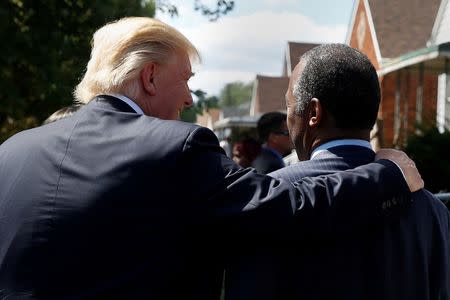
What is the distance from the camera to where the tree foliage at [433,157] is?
819cm

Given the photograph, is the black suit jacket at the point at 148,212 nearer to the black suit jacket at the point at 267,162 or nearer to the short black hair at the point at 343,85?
the short black hair at the point at 343,85

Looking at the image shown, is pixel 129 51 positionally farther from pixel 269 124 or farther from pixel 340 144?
pixel 269 124

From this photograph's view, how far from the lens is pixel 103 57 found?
2.48 meters

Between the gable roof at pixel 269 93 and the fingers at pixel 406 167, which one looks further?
the gable roof at pixel 269 93

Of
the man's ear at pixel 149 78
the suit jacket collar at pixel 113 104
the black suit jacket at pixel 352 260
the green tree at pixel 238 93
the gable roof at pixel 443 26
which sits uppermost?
the man's ear at pixel 149 78

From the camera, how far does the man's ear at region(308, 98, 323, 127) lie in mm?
2271

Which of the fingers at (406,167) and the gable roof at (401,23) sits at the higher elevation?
the fingers at (406,167)

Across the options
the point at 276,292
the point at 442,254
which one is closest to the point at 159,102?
the point at 276,292

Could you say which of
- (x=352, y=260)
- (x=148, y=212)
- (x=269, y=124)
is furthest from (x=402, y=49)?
(x=148, y=212)

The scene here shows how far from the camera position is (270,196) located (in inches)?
84.6

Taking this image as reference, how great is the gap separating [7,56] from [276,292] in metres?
9.58

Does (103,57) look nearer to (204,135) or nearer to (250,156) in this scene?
(204,135)

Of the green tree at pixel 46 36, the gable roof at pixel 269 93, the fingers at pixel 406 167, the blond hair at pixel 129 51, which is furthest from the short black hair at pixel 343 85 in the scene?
the gable roof at pixel 269 93

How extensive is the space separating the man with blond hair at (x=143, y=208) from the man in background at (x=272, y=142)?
4.80m
